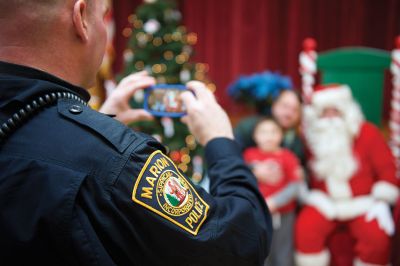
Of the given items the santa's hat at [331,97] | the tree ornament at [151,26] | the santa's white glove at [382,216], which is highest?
the tree ornament at [151,26]

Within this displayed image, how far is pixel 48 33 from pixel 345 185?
237 centimetres

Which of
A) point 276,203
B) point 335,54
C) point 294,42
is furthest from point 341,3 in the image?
point 276,203

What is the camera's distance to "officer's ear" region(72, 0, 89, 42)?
73cm

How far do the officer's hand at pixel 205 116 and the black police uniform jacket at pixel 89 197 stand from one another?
253 millimetres

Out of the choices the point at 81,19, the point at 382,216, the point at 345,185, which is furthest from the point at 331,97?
the point at 81,19

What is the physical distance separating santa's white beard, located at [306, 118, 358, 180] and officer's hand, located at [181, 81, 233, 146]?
6.25 ft

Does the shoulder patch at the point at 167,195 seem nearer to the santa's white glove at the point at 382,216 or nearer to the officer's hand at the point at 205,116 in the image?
the officer's hand at the point at 205,116

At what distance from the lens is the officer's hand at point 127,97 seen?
1.20 meters

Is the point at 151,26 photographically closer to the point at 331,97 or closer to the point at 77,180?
the point at 331,97

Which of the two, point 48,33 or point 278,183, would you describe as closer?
point 48,33

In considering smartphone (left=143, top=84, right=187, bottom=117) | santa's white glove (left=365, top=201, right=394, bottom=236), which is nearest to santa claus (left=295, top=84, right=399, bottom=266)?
santa's white glove (left=365, top=201, right=394, bottom=236)

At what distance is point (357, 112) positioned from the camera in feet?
9.19

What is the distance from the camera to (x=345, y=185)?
271 cm

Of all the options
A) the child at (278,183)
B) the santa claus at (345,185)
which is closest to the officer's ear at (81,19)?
the child at (278,183)
